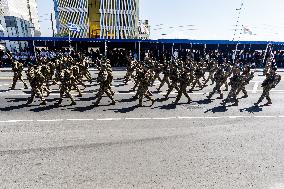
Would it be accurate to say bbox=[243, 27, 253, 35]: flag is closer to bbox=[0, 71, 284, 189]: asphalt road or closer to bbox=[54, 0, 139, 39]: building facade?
bbox=[0, 71, 284, 189]: asphalt road

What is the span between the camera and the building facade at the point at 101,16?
3041 inches

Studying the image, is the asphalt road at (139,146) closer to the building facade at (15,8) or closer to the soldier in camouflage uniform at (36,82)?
the soldier in camouflage uniform at (36,82)

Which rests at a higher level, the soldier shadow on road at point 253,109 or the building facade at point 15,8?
the building facade at point 15,8

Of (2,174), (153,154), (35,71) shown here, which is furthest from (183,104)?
(2,174)

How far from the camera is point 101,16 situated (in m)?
79.2

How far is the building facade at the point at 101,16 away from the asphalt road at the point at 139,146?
219ft

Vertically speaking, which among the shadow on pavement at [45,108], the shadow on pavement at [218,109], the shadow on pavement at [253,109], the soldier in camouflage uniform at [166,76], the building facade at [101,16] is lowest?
the shadow on pavement at [253,109]

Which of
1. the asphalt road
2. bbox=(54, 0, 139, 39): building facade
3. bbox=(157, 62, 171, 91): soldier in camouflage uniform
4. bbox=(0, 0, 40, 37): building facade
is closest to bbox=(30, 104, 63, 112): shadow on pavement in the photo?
the asphalt road

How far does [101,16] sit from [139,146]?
75185mm

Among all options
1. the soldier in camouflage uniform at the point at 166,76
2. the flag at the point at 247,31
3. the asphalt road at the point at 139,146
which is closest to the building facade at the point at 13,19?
the flag at the point at 247,31

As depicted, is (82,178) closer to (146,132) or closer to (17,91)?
(146,132)

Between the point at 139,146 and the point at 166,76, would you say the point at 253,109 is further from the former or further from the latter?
the point at 139,146

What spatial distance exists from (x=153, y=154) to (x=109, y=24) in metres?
76.2

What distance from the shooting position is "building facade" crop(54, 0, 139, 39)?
77.2 metres
